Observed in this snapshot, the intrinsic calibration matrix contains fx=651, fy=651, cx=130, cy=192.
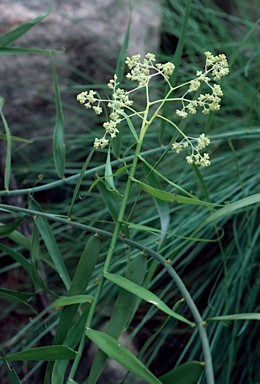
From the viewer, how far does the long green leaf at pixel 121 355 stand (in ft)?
1.68

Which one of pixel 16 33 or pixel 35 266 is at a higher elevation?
pixel 16 33

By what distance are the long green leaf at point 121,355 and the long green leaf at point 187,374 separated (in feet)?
0.12

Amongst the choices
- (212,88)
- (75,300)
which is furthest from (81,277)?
(212,88)

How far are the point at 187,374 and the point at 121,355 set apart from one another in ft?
0.20

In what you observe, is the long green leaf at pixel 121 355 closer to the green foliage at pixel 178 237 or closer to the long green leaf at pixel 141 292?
the long green leaf at pixel 141 292

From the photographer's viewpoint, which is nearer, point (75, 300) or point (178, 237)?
point (75, 300)

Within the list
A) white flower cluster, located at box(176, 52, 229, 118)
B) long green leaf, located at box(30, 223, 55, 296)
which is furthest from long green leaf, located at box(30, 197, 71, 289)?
white flower cluster, located at box(176, 52, 229, 118)

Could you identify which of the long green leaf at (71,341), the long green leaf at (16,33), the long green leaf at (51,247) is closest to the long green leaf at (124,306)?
the long green leaf at (71,341)

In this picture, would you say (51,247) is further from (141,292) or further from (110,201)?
(141,292)

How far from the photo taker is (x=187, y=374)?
54 cm

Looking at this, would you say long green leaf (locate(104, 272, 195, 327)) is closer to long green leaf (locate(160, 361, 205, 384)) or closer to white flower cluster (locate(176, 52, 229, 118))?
long green leaf (locate(160, 361, 205, 384))

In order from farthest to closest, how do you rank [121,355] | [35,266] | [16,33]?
[16,33] < [35,266] < [121,355]

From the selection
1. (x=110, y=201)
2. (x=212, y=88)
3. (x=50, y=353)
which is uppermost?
(x=212, y=88)

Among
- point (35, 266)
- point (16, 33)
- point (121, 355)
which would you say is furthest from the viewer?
point (16, 33)
